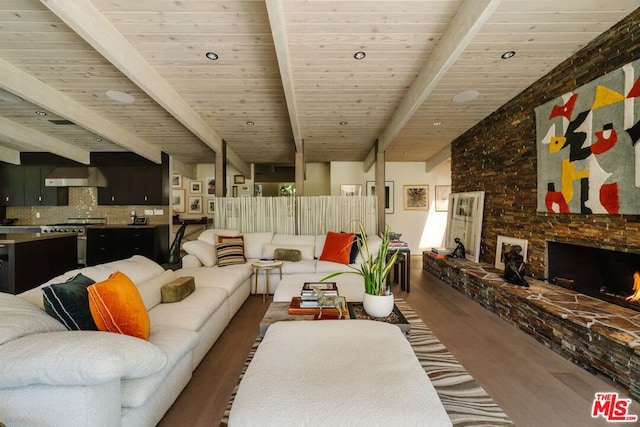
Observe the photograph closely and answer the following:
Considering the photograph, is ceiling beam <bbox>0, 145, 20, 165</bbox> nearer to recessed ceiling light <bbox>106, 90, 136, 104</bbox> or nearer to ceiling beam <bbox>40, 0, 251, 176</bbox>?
recessed ceiling light <bbox>106, 90, 136, 104</bbox>

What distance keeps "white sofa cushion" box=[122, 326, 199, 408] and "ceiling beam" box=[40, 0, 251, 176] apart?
7.33 feet

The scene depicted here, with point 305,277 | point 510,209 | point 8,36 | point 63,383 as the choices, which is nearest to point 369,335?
point 63,383

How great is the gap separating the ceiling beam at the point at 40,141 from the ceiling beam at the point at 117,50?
324 centimetres

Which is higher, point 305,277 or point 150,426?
point 305,277

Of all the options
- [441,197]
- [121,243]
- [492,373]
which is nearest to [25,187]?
[121,243]

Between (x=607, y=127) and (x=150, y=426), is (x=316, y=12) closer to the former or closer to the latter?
(x=607, y=127)

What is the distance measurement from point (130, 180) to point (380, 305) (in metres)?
6.63

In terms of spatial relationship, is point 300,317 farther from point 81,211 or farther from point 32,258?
point 81,211

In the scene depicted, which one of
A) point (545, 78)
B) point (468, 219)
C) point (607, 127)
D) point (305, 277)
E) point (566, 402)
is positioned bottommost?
point (566, 402)

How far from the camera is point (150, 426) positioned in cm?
140

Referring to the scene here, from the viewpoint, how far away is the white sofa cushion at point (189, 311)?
187cm

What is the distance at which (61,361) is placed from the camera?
3.32 feet

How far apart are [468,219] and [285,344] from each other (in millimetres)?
4195

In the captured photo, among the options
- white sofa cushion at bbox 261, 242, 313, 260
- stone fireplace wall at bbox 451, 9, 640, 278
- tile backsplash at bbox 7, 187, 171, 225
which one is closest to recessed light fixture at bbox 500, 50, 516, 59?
stone fireplace wall at bbox 451, 9, 640, 278
